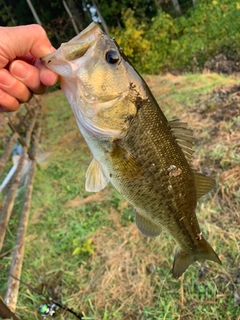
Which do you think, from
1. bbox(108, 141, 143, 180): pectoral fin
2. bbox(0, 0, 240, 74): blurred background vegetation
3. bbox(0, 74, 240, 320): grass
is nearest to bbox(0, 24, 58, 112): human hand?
bbox(108, 141, 143, 180): pectoral fin

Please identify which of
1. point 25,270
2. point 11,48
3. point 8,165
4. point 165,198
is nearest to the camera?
point 11,48

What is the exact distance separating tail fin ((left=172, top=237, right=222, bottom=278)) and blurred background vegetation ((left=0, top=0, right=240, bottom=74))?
284 inches

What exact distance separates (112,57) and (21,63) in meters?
0.43

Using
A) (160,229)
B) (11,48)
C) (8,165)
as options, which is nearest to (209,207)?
(160,229)

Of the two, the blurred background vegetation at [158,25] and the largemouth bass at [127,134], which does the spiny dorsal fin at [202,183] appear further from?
the blurred background vegetation at [158,25]

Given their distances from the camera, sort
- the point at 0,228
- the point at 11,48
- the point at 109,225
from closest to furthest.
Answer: the point at 11,48
the point at 0,228
the point at 109,225

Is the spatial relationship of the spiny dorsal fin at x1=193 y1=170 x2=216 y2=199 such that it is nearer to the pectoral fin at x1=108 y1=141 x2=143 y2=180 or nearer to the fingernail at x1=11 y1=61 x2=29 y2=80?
the pectoral fin at x1=108 y1=141 x2=143 y2=180

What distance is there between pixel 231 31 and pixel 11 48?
29.3 ft

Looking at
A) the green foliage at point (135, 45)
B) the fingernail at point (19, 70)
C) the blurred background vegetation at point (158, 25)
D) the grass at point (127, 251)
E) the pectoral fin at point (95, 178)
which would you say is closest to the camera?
the fingernail at point (19, 70)

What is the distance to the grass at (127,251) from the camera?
111 inches

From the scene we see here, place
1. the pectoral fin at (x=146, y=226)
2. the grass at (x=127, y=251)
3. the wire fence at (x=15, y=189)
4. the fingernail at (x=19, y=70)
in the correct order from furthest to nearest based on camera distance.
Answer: the wire fence at (x=15, y=189) < the grass at (x=127, y=251) < the pectoral fin at (x=146, y=226) < the fingernail at (x=19, y=70)

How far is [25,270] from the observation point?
145 inches

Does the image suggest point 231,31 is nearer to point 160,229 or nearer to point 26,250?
point 26,250

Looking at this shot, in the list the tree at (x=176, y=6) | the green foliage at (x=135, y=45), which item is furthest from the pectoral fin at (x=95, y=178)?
the tree at (x=176, y=6)
